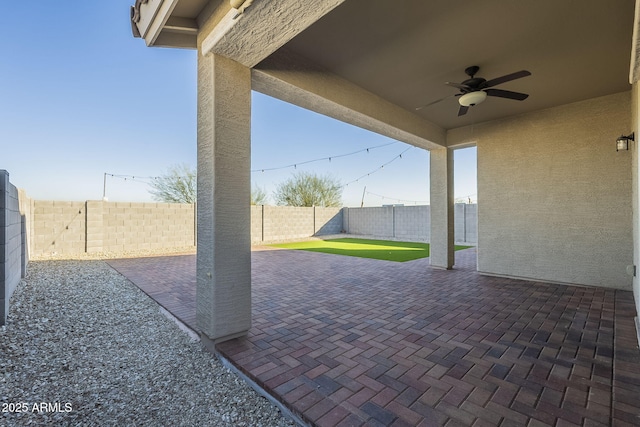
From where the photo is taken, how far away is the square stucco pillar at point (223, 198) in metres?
2.33

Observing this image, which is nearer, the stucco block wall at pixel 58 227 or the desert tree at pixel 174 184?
the stucco block wall at pixel 58 227

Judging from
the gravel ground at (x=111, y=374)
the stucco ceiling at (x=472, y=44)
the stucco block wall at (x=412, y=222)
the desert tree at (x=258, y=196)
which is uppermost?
the stucco ceiling at (x=472, y=44)

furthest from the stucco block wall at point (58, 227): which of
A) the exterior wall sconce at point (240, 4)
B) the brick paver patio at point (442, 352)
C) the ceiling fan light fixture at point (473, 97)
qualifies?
the ceiling fan light fixture at point (473, 97)

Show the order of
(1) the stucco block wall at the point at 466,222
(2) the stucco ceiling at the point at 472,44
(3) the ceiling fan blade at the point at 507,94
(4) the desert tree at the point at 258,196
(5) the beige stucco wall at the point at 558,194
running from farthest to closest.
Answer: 1. (4) the desert tree at the point at 258,196
2. (1) the stucco block wall at the point at 466,222
3. (5) the beige stucco wall at the point at 558,194
4. (3) the ceiling fan blade at the point at 507,94
5. (2) the stucco ceiling at the point at 472,44

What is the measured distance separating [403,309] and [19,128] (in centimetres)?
1135

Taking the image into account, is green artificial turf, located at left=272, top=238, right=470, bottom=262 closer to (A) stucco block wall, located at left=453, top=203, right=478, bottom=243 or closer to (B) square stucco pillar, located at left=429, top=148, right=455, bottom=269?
(B) square stucco pillar, located at left=429, top=148, right=455, bottom=269

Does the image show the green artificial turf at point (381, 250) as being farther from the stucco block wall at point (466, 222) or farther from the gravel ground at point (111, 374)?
the gravel ground at point (111, 374)

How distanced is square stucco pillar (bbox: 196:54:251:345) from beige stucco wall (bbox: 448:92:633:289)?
185 inches

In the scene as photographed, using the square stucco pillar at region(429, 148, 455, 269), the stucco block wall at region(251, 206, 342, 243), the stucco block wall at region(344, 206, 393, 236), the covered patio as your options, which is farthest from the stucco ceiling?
the stucco block wall at region(344, 206, 393, 236)

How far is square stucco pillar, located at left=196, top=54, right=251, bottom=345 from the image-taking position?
2.33 meters

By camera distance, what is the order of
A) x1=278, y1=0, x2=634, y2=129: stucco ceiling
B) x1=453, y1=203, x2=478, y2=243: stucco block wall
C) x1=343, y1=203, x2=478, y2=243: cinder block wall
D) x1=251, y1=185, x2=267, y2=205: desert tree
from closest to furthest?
x1=278, y1=0, x2=634, y2=129: stucco ceiling, x1=453, y1=203, x2=478, y2=243: stucco block wall, x1=343, y1=203, x2=478, y2=243: cinder block wall, x1=251, y1=185, x2=267, y2=205: desert tree

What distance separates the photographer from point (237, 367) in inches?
82.7

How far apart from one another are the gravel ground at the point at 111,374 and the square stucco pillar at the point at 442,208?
4969 millimetres

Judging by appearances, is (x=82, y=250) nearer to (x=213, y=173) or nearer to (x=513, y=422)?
(x=213, y=173)
